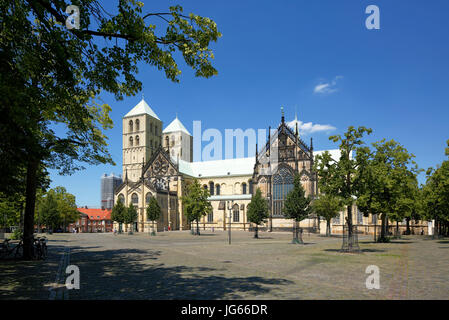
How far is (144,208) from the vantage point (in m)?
69.1

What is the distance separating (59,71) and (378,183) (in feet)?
71.4

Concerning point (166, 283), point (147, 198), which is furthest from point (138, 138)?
point (166, 283)

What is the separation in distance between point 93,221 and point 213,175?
55.8 metres

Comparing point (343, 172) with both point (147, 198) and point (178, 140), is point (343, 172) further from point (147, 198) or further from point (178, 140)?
point (178, 140)

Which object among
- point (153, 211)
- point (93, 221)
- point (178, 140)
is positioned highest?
point (178, 140)

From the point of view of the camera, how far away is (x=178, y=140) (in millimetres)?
97062

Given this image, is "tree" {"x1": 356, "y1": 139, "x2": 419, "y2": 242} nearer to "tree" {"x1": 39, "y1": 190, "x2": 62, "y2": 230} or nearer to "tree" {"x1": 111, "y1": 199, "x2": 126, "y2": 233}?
"tree" {"x1": 111, "y1": 199, "x2": 126, "y2": 233}

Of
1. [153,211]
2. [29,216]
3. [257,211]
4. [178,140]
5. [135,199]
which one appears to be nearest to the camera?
[29,216]

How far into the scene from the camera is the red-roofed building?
108m

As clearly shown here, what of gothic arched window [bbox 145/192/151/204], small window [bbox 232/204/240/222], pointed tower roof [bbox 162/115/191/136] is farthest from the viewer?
pointed tower roof [bbox 162/115/191/136]

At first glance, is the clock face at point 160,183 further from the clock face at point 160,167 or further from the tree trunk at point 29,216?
the tree trunk at point 29,216

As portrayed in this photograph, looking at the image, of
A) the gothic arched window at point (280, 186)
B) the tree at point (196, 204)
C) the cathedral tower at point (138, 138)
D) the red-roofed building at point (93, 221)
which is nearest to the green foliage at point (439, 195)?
the gothic arched window at point (280, 186)

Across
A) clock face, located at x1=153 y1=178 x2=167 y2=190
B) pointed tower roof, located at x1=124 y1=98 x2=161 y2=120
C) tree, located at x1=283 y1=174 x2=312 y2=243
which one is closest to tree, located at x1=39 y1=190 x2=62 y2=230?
clock face, located at x1=153 y1=178 x2=167 y2=190

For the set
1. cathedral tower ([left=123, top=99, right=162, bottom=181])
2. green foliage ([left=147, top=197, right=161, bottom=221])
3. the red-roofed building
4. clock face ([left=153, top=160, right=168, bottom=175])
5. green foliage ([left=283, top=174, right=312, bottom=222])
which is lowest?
Answer: the red-roofed building
